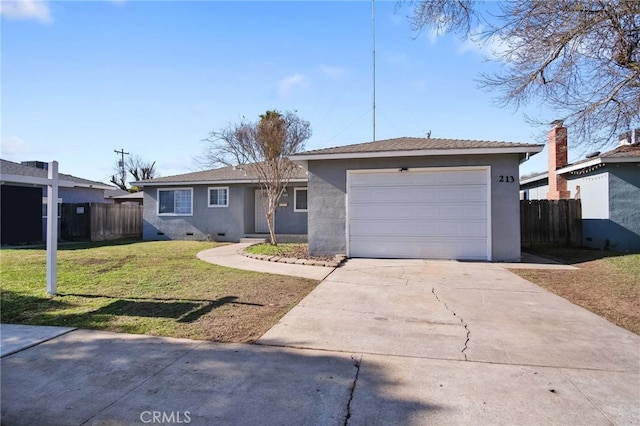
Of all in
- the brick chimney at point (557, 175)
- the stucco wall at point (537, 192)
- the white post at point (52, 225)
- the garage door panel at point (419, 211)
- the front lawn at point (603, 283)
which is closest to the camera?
the front lawn at point (603, 283)

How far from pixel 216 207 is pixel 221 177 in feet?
4.73

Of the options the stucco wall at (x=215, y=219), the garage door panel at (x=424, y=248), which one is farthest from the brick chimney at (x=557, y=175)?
the stucco wall at (x=215, y=219)

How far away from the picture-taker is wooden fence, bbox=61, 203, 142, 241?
17141 mm

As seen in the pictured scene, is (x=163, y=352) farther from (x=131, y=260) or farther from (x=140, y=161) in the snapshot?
(x=140, y=161)

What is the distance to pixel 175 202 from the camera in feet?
58.7

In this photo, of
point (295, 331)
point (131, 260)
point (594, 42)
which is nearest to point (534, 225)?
point (594, 42)

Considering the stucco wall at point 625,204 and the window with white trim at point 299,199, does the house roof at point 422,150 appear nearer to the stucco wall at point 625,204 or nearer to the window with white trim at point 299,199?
the stucco wall at point 625,204

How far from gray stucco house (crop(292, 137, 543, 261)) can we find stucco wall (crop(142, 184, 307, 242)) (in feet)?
17.9

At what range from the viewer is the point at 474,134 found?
1184 centimetres

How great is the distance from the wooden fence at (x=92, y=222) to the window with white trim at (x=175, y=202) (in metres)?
2.41

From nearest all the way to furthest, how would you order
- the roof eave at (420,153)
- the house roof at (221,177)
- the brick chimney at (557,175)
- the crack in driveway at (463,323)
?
1. the crack in driveway at (463,323)
2. the roof eave at (420,153)
3. the brick chimney at (557,175)
4. the house roof at (221,177)

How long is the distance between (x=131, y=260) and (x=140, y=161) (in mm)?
46882

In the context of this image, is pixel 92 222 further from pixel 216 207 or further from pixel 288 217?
pixel 288 217

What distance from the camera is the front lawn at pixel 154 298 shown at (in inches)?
188
